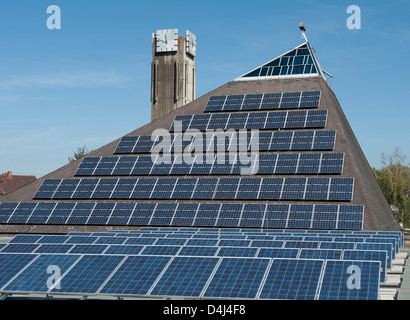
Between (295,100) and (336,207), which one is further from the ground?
(295,100)

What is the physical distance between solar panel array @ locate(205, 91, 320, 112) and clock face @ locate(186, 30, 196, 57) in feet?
63.6

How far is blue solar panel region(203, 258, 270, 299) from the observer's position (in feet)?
62.0

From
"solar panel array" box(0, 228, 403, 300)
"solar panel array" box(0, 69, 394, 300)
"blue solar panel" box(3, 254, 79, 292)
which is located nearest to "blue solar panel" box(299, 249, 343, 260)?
"solar panel array" box(0, 228, 403, 300)

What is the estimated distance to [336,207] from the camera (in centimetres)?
4700

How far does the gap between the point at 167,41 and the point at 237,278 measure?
64665 mm

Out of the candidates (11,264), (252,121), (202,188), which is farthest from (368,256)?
(252,121)

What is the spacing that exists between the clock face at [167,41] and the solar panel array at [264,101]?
763 inches

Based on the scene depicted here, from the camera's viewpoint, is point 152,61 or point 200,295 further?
point 152,61

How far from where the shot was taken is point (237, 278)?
19797 millimetres

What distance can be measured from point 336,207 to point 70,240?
78.6 feet

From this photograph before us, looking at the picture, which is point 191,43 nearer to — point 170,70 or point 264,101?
point 170,70

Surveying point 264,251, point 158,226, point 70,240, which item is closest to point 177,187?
point 158,226

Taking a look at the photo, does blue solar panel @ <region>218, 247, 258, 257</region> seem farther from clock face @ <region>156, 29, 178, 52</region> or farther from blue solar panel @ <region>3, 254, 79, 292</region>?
clock face @ <region>156, 29, 178, 52</region>
